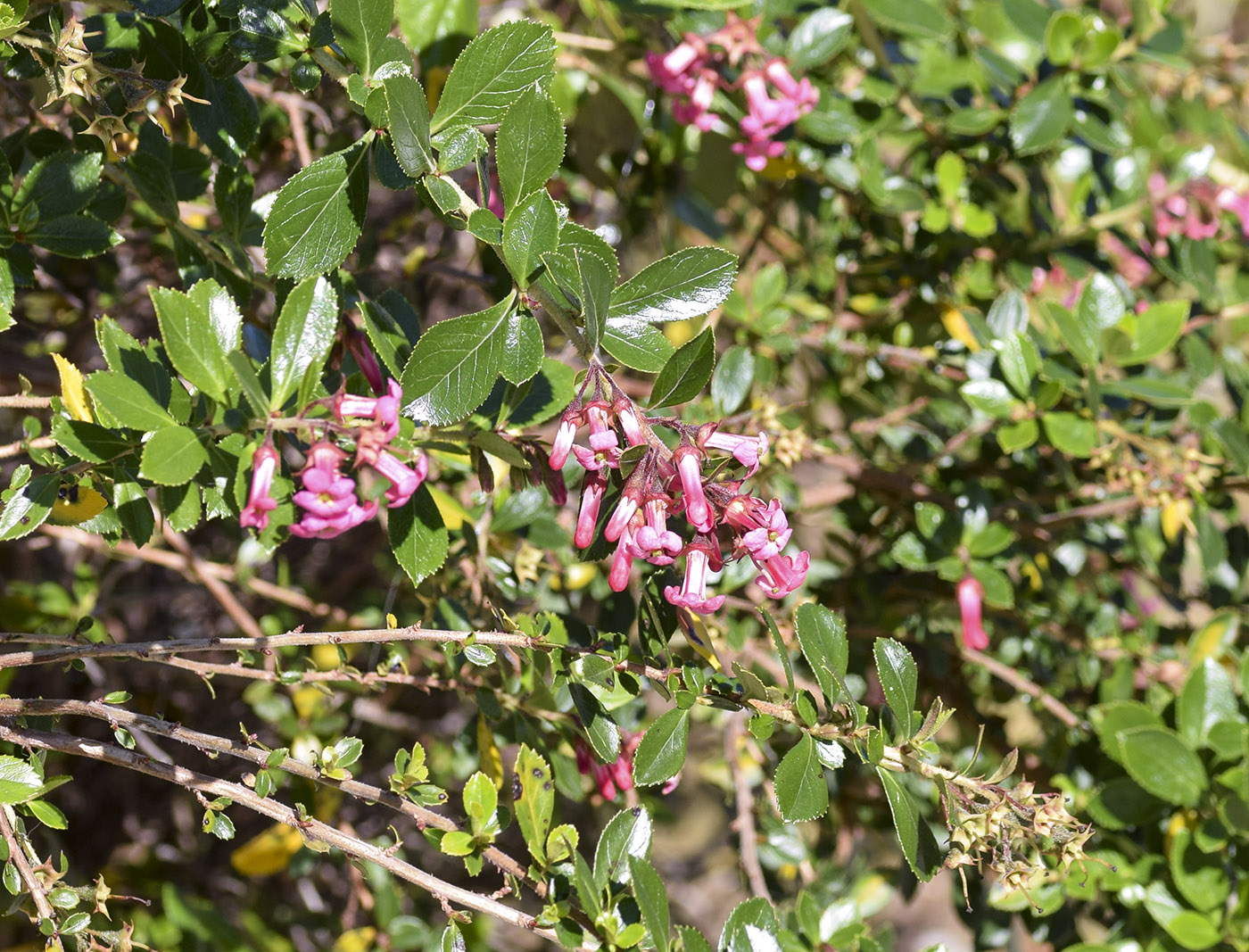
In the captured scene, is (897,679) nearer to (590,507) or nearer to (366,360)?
(590,507)

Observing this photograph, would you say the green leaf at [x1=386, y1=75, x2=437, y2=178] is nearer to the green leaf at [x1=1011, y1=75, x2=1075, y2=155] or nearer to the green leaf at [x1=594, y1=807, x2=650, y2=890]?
the green leaf at [x1=594, y1=807, x2=650, y2=890]

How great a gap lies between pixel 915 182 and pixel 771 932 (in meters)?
1.42

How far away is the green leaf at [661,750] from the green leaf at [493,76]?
61 centimetres

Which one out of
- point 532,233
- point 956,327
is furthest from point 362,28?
point 956,327

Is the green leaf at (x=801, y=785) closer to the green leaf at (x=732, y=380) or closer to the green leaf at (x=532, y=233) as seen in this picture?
the green leaf at (x=532, y=233)

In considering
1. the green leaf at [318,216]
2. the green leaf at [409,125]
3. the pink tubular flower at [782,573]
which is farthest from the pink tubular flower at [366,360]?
the pink tubular flower at [782,573]

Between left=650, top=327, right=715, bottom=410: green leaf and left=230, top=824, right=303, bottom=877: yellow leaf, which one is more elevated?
left=650, top=327, right=715, bottom=410: green leaf

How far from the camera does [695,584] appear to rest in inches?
37.0

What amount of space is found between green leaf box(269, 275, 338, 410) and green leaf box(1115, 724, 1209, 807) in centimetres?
119

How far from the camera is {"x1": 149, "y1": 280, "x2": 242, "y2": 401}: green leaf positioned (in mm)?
882

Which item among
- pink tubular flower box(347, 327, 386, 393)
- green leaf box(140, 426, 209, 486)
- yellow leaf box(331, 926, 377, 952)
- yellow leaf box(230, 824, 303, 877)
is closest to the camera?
green leaf box(140, 426, 209, 486)

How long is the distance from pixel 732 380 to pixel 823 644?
0.62 metres

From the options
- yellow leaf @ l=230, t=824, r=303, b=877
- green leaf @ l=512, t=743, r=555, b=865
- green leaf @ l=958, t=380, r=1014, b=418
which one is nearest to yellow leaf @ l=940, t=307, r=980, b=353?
green leaf @ l=958, t=380, r=1014, b=418

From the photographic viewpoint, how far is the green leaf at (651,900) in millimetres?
980
